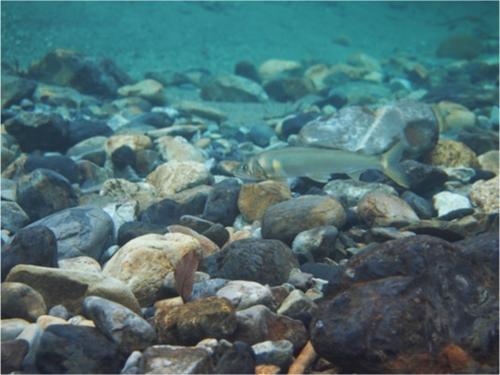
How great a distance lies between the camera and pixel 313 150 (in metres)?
5.24

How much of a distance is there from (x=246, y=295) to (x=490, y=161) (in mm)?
4894

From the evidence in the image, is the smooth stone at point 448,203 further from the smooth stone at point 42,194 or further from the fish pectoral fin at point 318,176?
the smooth stone at point 42,194

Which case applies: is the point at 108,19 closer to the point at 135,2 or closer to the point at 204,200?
the point at 135,2

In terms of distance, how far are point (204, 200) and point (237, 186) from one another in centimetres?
35

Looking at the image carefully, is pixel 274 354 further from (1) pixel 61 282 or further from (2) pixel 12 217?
(2) pixel 12 217

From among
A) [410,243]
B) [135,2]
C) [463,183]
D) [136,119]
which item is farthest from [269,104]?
[135,2]

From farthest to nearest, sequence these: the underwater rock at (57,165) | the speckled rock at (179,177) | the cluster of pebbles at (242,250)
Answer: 1. the underwater rock at (57,165)
2. the speckled rock at (179,177)
3. the cluster of pebbles at (242,250)

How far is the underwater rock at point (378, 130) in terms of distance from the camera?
21.5ft

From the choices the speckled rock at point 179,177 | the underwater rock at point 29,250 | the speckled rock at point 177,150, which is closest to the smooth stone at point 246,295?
the underwater rock at point 29,250

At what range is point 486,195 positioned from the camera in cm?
532

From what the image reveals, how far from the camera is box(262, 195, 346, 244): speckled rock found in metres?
4.45

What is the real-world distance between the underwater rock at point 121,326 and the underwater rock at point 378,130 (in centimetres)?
412

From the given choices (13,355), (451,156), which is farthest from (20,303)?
(451,156)

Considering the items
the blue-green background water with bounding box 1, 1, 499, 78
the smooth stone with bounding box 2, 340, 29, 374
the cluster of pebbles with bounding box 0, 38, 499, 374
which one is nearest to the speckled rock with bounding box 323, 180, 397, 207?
the cluster of pebbles with bounding box 0, 38, 499, 374
